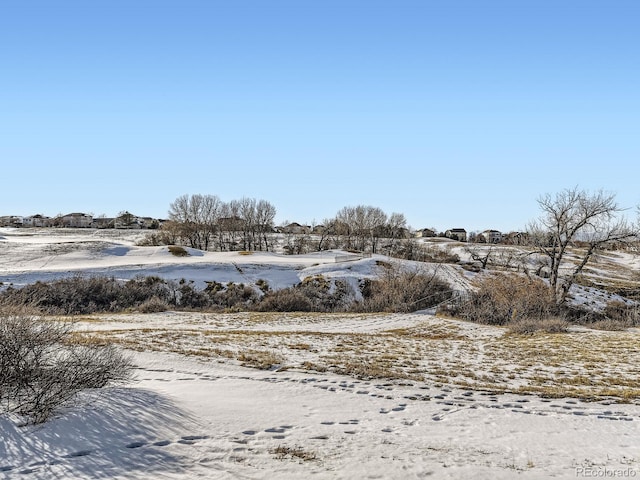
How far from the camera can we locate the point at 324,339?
18.0 m

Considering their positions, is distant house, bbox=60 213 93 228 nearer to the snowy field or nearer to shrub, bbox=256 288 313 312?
shrub, bbox=256 288 313 312

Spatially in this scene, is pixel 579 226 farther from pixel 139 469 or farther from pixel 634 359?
pixel 139 469

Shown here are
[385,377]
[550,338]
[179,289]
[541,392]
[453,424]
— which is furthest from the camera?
[179,289]

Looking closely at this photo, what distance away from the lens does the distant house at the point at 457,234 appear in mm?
113581

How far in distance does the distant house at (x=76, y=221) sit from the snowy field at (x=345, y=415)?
96313mm

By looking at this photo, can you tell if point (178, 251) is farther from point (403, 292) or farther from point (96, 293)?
point (403, 292)

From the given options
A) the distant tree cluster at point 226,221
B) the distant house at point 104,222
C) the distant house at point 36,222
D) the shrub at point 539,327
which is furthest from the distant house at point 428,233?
the shrub at point 539,327

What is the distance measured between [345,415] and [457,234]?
116823 millimetres

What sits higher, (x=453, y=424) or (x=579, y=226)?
(x=579, y=226)

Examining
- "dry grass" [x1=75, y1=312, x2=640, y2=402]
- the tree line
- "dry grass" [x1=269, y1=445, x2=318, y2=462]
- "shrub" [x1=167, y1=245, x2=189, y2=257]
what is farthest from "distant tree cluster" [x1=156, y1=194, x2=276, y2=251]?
"dry grass" [x1=269, y1=445, x2=318, y2=462]

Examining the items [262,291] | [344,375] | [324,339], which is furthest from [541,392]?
[262,291]

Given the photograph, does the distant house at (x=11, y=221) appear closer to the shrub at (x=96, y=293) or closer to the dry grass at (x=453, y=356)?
the shrub at (x=96, y=293)

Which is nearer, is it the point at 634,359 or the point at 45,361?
the point at 45,361

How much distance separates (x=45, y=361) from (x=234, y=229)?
2705 inches
